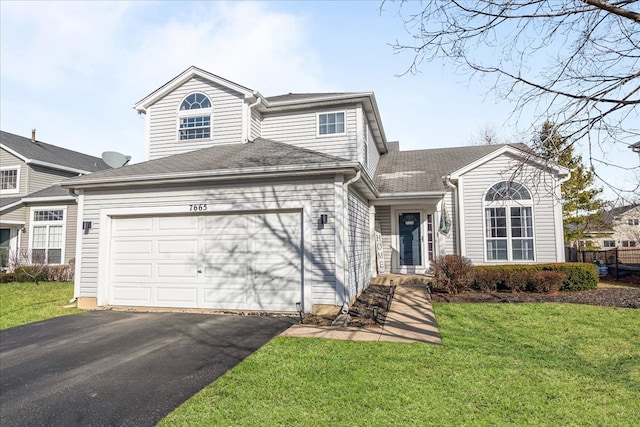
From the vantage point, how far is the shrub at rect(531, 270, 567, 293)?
384 inches

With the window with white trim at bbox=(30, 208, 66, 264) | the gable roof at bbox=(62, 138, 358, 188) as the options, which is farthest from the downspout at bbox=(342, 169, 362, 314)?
the window with white trim at bbox=(30, 208, 66, 264)

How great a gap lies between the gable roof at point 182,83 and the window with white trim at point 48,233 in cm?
807

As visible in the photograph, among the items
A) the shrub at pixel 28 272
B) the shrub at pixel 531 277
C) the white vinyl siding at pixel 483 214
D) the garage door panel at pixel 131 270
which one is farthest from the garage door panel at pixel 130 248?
the white vinyl siding at pixel 483 214

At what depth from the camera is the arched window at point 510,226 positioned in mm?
12281

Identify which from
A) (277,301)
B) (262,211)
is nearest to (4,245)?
(262,211)

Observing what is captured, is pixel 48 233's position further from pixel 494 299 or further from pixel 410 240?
pixel 494 299

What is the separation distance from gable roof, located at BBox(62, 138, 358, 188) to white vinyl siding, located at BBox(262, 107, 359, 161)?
189 centimetres

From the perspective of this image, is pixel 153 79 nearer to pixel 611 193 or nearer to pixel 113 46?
pixel 113 46

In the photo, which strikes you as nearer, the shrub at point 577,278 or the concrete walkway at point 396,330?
the concrete walkway at point 396,330

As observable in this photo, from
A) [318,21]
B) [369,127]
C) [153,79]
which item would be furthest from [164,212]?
[369,127]

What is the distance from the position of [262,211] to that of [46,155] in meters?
18.7

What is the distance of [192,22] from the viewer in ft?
30.6

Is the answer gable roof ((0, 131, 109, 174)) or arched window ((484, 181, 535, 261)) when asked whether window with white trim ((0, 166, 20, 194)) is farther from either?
arched window ((484, 181, 535, 261))

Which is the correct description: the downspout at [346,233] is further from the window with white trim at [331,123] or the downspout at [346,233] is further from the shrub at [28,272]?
the shrub at [28,272]
